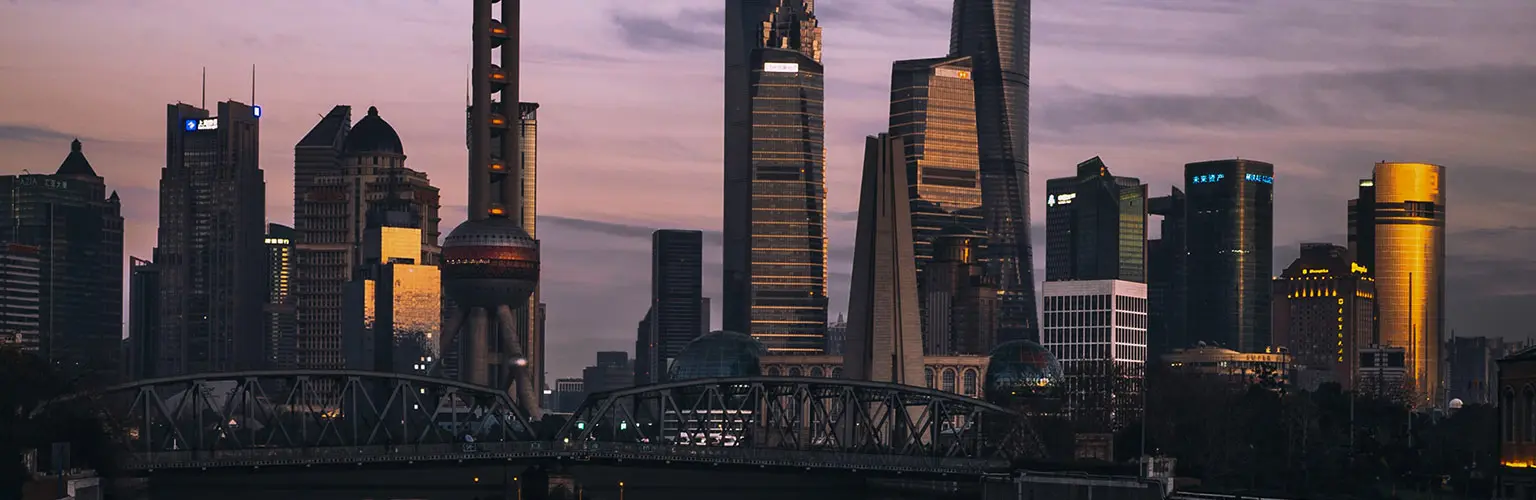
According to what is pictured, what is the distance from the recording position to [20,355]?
181 metres

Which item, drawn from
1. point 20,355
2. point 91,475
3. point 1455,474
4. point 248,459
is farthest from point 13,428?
point 1455,474

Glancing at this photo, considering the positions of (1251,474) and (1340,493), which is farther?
(1251,474)

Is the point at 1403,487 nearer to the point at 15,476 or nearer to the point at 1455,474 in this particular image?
the point at 1455,474

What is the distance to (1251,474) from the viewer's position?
180875 millimetres

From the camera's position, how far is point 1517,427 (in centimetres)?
14575

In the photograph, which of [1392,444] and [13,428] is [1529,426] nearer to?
[1392,444]

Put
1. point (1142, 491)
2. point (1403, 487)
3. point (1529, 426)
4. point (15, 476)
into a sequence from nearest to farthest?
point (15, 476) → point (1529, 426) → point (1142, 491) → point (1403, 487)

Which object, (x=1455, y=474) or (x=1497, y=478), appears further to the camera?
(x=1455, y=474)

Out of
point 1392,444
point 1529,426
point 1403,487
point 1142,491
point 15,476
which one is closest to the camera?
point 15,476

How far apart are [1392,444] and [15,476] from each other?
11060cm

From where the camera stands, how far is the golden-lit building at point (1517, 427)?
144 meters

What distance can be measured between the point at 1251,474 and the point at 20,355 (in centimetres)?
9199

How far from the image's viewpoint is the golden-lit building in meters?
144

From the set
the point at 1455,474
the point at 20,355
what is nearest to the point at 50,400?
the point at 20,355
